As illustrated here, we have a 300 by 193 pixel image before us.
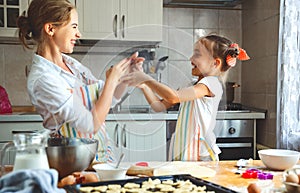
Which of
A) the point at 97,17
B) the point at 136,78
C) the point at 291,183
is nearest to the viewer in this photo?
the point at 291,183

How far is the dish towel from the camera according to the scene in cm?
72

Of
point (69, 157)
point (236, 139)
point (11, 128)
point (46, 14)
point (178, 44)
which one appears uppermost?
point (46, 14)

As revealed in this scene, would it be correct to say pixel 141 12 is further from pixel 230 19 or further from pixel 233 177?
pixel 233 177

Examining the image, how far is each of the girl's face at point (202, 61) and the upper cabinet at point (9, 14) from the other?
1.62m

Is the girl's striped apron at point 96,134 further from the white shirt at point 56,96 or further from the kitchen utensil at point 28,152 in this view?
the kitchen utensil at point 28,152

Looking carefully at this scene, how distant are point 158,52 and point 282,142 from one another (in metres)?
1.54

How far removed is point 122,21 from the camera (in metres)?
2.83

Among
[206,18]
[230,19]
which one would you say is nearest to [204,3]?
[206,18]

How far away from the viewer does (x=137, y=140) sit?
1.13 meters

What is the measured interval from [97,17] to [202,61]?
59.2 inches

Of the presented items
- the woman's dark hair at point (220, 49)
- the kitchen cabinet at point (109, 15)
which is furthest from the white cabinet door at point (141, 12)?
the woman's dark hair at point (220, 49)

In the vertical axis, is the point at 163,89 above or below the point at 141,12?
below

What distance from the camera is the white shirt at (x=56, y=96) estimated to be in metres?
1.27

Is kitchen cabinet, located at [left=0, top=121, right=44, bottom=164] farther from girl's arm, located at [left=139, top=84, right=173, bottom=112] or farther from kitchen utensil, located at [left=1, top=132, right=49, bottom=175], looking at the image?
kitchen utensil, located at [left=1, top=132, right=49, bottom=175]
